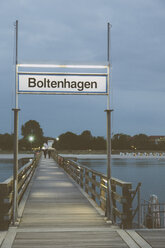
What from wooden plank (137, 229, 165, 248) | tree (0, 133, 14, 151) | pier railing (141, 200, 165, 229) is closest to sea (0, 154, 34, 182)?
tree (0, 133, 14, 151)

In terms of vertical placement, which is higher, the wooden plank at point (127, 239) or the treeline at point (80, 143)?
the treeline at point (80, 143)

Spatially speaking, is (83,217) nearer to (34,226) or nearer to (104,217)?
(104,217)

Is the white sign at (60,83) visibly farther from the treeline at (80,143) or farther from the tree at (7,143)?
the treeline at (80,143)

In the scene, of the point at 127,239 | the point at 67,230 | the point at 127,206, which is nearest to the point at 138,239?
the point at 127,239

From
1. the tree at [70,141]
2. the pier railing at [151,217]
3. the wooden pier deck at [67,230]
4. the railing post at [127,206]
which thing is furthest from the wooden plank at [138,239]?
the tree at [70,141]

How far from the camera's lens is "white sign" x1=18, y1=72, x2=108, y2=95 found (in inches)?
355

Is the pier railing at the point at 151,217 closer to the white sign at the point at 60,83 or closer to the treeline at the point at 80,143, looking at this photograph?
the white sign at the point at 60,83

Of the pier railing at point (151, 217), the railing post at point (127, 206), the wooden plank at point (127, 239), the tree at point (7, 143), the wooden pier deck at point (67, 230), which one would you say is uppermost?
the tree at point (7, 143)

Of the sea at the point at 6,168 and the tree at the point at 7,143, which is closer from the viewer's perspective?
the sea at the point at 6,168

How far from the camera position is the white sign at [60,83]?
29.6ft

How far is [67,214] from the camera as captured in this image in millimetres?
10156

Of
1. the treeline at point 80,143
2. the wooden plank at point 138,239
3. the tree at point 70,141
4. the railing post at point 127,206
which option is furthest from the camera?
the treeline at point 80,143

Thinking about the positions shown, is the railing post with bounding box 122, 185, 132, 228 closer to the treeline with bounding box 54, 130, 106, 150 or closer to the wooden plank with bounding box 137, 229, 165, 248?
the wooden plank with bounding box 137, 229, 165, 248

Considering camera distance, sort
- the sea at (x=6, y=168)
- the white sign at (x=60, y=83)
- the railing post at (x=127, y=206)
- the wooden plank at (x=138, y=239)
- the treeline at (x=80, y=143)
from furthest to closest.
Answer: the treeline at (x=80, y=143) → the sea at (x=6, y=168) → the white sign at (x=60, y=83) → the railing post at (x=127, y=206) → the wooden plank at (x=138, y=239)
